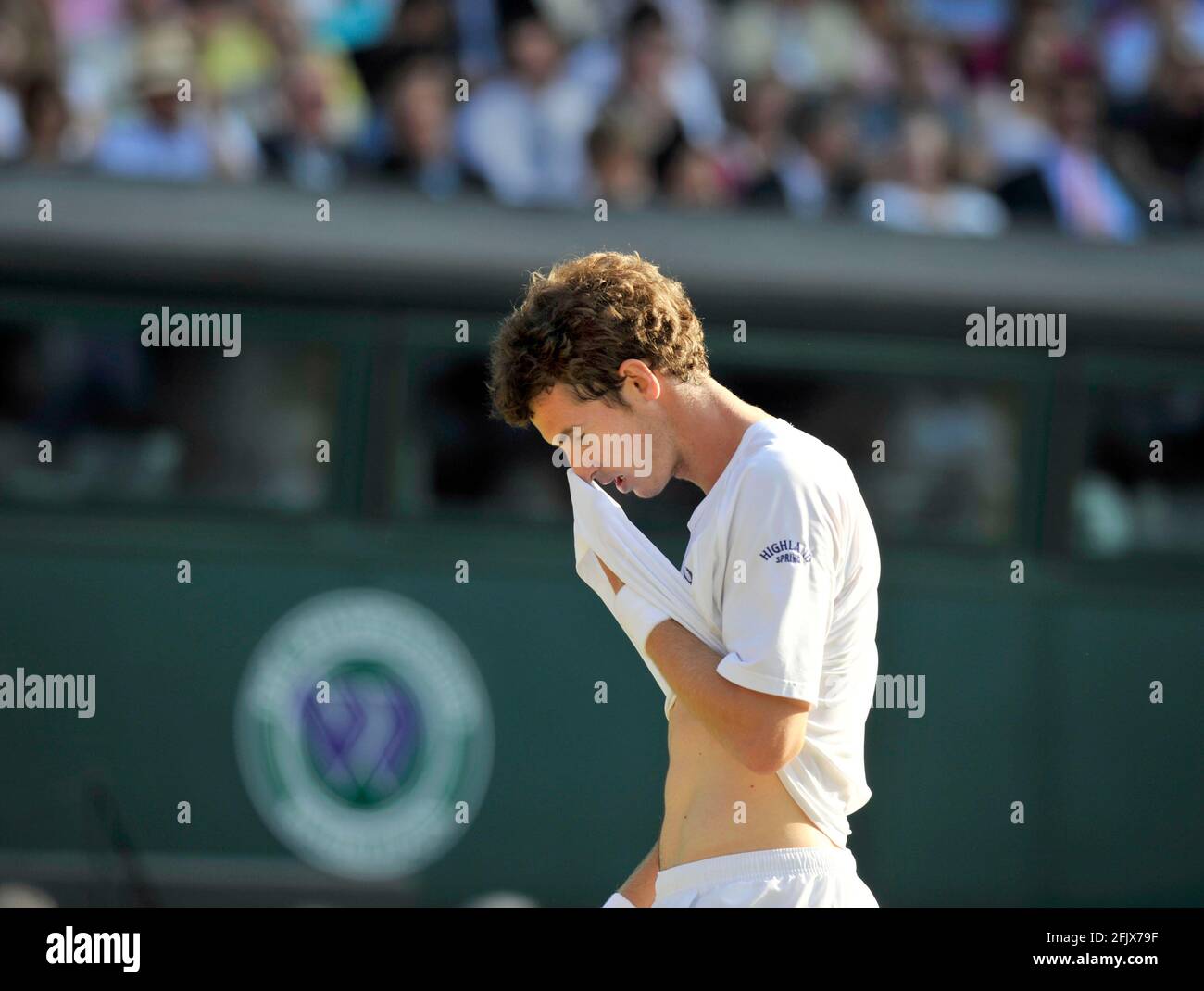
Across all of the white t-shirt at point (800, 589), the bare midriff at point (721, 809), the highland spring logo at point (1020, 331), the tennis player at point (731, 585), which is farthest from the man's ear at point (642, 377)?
the highland spring logo at point (1020, 331)

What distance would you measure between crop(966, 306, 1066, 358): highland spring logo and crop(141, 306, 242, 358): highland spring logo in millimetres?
2613

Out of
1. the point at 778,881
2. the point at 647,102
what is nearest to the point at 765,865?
the point at 778,881

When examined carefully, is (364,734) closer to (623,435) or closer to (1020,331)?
(1020,331)

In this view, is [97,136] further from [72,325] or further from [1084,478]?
[1084,478]

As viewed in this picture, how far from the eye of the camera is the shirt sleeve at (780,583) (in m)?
2.43

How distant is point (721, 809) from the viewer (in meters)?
2.62

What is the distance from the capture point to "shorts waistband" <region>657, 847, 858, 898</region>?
2568 millimetres

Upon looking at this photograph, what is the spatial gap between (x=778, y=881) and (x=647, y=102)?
4915mm

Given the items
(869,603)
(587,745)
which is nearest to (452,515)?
(587,745)

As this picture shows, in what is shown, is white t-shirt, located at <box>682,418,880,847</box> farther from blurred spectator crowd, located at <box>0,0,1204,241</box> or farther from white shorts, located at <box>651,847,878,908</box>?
blurred spectator crowd, located at <box>0,0,1204,241</box>

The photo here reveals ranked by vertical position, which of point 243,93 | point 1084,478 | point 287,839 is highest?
point 243,93

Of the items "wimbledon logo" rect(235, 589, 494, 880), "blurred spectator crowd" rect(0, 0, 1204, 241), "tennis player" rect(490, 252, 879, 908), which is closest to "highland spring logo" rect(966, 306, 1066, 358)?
"blurred spectator crowd" rect(0, 0, 1204, 241)

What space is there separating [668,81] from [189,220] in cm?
209

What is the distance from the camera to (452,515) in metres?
6.33
